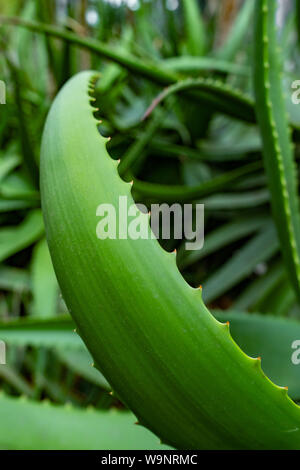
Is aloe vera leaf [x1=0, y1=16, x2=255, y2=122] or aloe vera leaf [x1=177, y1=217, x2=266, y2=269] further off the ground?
aloe vera leaf [x1=0, y1=16, x2=255, y2=122]

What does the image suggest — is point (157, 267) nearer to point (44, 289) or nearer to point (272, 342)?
point (272, 342)

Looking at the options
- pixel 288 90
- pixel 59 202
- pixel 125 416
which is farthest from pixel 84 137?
pixel 288 90

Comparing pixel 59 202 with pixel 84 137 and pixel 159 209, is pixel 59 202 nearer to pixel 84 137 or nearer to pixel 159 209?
pixel 84 137

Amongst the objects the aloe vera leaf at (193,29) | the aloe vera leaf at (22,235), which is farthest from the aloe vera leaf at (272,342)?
the aloe vera leaf at (193,29)

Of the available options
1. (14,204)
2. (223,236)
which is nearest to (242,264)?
(223,236)

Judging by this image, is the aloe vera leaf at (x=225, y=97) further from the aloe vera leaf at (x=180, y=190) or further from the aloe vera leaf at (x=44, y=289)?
the aloe vera leaf at (x=44, y=289)

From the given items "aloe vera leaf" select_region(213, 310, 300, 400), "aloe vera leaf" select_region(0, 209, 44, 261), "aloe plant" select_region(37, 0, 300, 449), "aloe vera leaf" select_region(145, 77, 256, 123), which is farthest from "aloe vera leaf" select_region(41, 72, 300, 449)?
"aloe vera leaf" select_region(0, 209, 44, 261)

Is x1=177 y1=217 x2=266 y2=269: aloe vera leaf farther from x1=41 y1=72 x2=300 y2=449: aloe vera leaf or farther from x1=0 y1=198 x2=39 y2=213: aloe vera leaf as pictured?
x1=41 y1=72 x2=300 y2=449: aloe vera leaf
